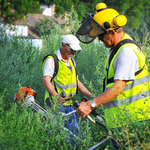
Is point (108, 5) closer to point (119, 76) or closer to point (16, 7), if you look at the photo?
point (16, 7)

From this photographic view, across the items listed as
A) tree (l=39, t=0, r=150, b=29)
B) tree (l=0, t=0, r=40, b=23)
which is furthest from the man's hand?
tree (l=39, t=0, r=150, b=29)

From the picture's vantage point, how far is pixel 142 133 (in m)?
2.43

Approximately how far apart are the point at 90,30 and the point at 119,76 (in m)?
0.93

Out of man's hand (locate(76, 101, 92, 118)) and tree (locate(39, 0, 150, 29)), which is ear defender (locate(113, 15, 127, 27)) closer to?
man's hand (locate(76, 101, 92, 118))

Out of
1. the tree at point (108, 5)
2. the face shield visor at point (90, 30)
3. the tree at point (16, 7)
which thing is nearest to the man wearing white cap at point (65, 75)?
the face shield visor at point (90, 30)

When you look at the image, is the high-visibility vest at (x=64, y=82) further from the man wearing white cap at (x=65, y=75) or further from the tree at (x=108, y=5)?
the tree at (x=108, y=5)

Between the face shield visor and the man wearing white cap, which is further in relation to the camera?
the man wearing white cap

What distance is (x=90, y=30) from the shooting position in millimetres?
3488

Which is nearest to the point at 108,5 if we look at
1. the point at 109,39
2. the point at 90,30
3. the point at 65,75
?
the point at 65,75

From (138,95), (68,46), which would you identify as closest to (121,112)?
(138,95)

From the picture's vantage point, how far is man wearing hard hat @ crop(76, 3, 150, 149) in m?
2.82

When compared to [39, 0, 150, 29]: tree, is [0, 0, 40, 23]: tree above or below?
below

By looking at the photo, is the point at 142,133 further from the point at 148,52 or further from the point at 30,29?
the point at 30,29

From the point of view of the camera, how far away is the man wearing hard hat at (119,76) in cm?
282
